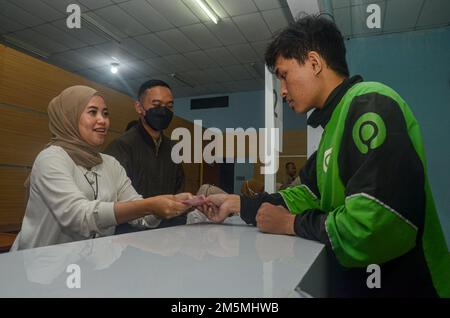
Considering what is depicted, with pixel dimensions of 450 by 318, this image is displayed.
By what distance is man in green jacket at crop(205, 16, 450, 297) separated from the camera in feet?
2.07

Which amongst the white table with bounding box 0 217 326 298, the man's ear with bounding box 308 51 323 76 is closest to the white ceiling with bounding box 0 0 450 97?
the man's ear with bounding box 308 51 323 76

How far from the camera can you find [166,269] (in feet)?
1.56

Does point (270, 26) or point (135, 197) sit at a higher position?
point (270, 26)

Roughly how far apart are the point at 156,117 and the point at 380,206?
1759 mm

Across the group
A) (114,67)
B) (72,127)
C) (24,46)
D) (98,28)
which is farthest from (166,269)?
(24,46)

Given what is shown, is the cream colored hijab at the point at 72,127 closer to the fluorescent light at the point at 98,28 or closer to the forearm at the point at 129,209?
the forearm at the point at 129,209

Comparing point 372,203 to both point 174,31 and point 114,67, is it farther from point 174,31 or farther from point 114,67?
point 114,67

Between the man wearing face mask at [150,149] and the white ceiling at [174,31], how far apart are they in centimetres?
218

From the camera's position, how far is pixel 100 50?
18.4 feet

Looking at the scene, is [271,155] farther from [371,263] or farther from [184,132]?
[184,132]

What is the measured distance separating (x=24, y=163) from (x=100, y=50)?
3.44 m

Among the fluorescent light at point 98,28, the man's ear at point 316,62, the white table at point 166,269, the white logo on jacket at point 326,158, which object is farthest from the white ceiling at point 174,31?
the white table at point 166,269
